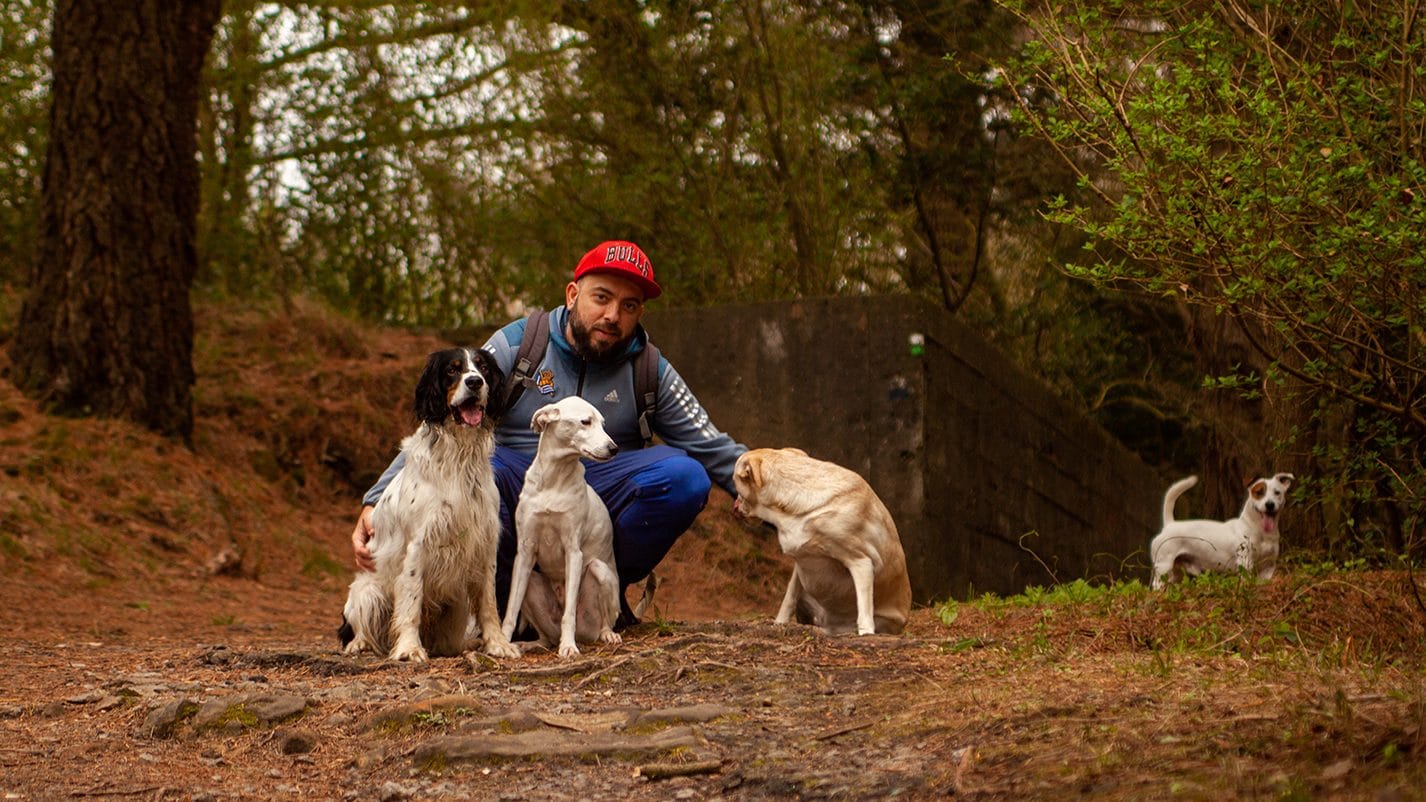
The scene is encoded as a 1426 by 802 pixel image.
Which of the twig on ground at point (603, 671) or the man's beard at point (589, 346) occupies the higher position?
the man's beard at point (589, 346)

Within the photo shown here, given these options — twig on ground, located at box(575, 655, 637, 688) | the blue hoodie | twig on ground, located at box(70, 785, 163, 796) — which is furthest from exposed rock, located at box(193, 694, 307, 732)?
the blue hoodie

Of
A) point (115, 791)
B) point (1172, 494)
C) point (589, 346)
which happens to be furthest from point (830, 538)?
point (1172, 494)

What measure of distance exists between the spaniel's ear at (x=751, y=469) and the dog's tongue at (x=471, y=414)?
1.28 m

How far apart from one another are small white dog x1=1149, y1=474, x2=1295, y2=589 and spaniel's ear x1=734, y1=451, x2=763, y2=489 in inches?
178

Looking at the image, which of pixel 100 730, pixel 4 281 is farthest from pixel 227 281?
pixel 100 730

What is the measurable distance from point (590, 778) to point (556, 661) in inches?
70.5

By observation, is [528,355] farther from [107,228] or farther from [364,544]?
[107,228]

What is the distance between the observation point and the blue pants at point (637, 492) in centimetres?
646

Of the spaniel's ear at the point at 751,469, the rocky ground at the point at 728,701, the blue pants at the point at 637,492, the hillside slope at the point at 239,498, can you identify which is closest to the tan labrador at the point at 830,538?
the spaniel's ear at the point at 751,469

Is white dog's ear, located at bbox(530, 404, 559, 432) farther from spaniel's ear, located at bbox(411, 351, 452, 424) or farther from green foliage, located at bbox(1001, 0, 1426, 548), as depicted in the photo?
green foliage, located at bbox(1001, 0, 1426, 548)

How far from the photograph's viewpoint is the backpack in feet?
21.3

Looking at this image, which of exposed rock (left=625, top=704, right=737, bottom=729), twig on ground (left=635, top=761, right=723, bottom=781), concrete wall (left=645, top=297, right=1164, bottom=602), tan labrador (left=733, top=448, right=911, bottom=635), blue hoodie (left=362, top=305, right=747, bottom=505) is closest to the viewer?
twig on ground (left=635, top=761, right=723, bottom=781)

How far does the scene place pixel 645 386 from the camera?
6.58 m

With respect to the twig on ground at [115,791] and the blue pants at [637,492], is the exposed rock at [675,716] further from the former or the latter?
the blue pants at [637,492]
